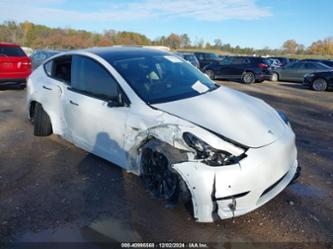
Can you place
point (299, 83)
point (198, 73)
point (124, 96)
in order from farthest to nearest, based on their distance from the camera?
point (299, 83) → point (198, 73) → point (124, 96)

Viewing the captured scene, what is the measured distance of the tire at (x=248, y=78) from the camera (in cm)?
1830

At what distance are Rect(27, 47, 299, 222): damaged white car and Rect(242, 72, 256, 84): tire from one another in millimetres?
14353

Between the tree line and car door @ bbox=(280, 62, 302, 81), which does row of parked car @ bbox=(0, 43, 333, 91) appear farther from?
the tree line

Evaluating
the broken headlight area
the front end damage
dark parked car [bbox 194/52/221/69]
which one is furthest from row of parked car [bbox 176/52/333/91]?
the broken headlight area

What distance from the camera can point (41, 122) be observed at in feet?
18.4

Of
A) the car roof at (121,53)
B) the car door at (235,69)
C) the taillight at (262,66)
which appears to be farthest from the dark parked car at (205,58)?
the car roof at (121,53)

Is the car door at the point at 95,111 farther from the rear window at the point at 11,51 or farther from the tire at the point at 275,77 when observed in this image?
the tire at the point at 275,77

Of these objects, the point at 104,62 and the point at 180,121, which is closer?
the point at 180,121

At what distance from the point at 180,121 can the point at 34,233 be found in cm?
177

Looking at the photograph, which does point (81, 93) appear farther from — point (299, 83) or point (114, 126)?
point (299, 83)

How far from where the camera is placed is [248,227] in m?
3.15

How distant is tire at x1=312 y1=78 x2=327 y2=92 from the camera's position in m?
15.0

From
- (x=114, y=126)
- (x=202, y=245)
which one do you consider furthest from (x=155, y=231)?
(x=114, y=126)

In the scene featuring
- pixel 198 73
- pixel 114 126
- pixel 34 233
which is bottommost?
pixel 34 233
